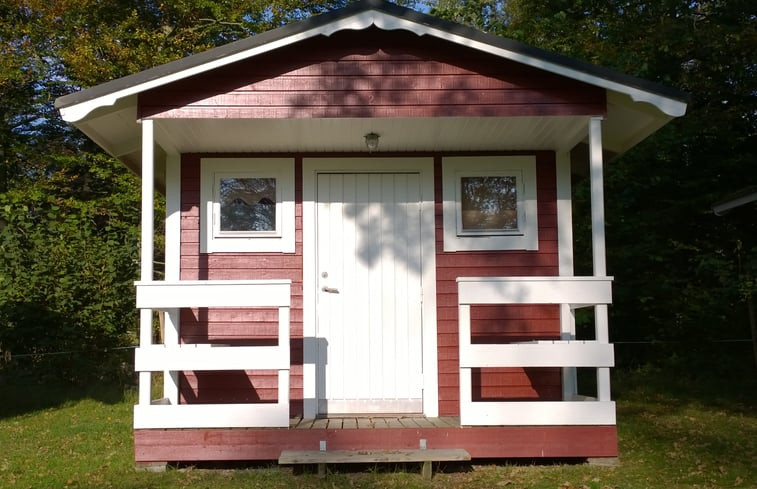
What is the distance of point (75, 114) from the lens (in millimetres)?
5297

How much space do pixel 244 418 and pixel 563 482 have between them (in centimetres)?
225

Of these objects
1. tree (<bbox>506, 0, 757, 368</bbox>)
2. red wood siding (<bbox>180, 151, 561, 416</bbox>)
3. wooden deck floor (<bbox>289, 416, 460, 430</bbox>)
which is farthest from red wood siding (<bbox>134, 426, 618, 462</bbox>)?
tree (<bbox>506, 0, 757, 368</bbox>)

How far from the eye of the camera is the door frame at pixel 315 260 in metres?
6.26

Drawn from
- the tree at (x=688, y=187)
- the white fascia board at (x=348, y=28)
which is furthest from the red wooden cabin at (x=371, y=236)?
the tree at (x=688, y=187)

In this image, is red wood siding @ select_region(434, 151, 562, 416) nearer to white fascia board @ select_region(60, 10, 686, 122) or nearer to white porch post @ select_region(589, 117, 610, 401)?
white porch post @ select_region(589, 117, 610, 401)

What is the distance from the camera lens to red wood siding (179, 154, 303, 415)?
626cm

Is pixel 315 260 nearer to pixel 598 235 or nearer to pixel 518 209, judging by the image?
pixel 518 209

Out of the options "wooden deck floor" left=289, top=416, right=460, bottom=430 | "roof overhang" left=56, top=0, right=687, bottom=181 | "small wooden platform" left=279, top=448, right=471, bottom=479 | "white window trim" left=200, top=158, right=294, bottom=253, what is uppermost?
"roof overhang" left=56, top=0, right=687, bottom=181

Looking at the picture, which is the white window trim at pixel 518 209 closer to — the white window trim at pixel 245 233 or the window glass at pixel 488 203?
the window glass at pixel 488 203

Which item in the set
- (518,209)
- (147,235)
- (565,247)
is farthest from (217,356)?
(565,247)

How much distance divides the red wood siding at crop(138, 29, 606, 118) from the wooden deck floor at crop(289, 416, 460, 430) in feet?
7.53

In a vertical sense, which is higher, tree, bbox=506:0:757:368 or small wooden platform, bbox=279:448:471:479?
tree, bbox=506:0:757:368

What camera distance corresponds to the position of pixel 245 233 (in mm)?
6391

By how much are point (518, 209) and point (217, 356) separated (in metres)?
2.87
